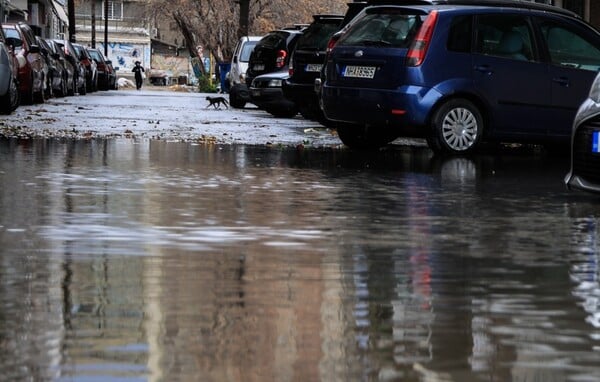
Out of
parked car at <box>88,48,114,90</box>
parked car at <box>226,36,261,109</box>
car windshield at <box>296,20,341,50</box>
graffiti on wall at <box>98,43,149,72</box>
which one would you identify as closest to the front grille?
car windshield at <box>296,20,341,50</box>

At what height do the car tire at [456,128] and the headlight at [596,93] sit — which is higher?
the headlight at [596,93]

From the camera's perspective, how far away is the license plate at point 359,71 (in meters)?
17.5

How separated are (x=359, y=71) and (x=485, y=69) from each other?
1436 millimetres

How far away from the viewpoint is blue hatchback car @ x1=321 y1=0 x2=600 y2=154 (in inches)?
680

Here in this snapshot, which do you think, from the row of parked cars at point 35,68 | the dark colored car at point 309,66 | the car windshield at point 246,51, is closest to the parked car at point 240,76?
the car windshield at point 246,51

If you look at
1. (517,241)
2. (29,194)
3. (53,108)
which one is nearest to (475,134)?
(29,194)

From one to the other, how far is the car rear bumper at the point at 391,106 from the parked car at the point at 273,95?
461 inches

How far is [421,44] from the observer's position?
56.7ft

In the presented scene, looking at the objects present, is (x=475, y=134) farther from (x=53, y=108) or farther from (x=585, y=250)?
(x=53, y=108)

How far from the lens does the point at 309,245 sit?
28.5 feet

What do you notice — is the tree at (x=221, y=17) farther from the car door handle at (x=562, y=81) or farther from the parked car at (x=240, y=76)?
the car door handle at (x=562, y=81)

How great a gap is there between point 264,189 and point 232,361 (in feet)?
24.1

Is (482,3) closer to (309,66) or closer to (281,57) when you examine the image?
(309,66)

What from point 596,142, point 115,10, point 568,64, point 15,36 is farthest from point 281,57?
point 115,10
